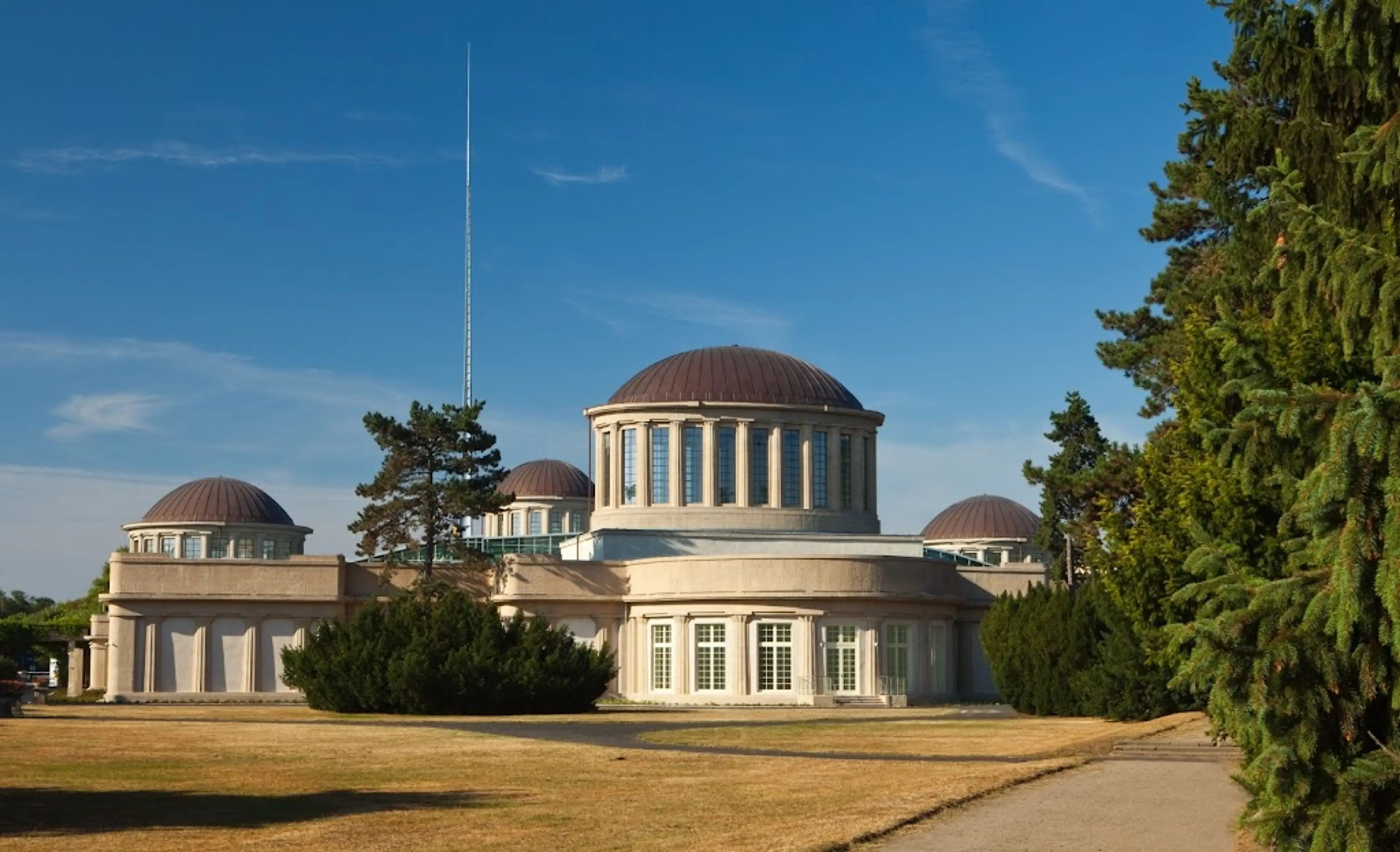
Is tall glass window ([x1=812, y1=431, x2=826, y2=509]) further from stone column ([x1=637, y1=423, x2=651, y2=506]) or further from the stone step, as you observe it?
the stone step

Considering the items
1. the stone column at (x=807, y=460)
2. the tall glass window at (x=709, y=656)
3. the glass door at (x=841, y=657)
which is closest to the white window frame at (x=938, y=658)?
the glass door at (x=841, y=657)

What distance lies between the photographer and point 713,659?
2489 inches

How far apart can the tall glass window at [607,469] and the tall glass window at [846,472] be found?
30.6 feet

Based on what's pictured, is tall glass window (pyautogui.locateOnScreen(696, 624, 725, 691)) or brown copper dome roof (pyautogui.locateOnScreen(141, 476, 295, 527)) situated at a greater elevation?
brown copper dome roof (pyautogui.locateOnScreen(141, 476, 295, 527))

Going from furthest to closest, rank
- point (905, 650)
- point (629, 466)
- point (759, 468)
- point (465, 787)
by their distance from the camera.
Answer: point (629, 466) → point (759, 468) → point (905, 650) → point (465, 787)

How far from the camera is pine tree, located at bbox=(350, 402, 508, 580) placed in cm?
6462

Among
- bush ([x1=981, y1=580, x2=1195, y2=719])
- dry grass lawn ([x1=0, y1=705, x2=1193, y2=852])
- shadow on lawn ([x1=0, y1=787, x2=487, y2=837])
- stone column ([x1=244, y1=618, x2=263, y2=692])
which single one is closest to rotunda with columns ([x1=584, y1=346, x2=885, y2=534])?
stone column ([x1=244, y1=618, x2=263, y2=692])

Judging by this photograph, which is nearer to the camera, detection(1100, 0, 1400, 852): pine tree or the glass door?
detection(1100, 0, 1400, 852): pine tree

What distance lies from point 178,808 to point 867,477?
54.4 metres

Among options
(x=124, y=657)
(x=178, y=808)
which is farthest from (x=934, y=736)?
(x=124, y=657)

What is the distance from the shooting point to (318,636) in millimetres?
53656

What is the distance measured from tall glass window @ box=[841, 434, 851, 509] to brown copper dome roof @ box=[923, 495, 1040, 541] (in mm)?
34057

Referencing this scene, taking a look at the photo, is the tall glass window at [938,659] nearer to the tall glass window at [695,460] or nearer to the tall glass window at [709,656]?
the tall glass window at [709,656]

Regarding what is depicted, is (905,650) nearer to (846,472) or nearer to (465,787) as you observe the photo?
(846,472)
